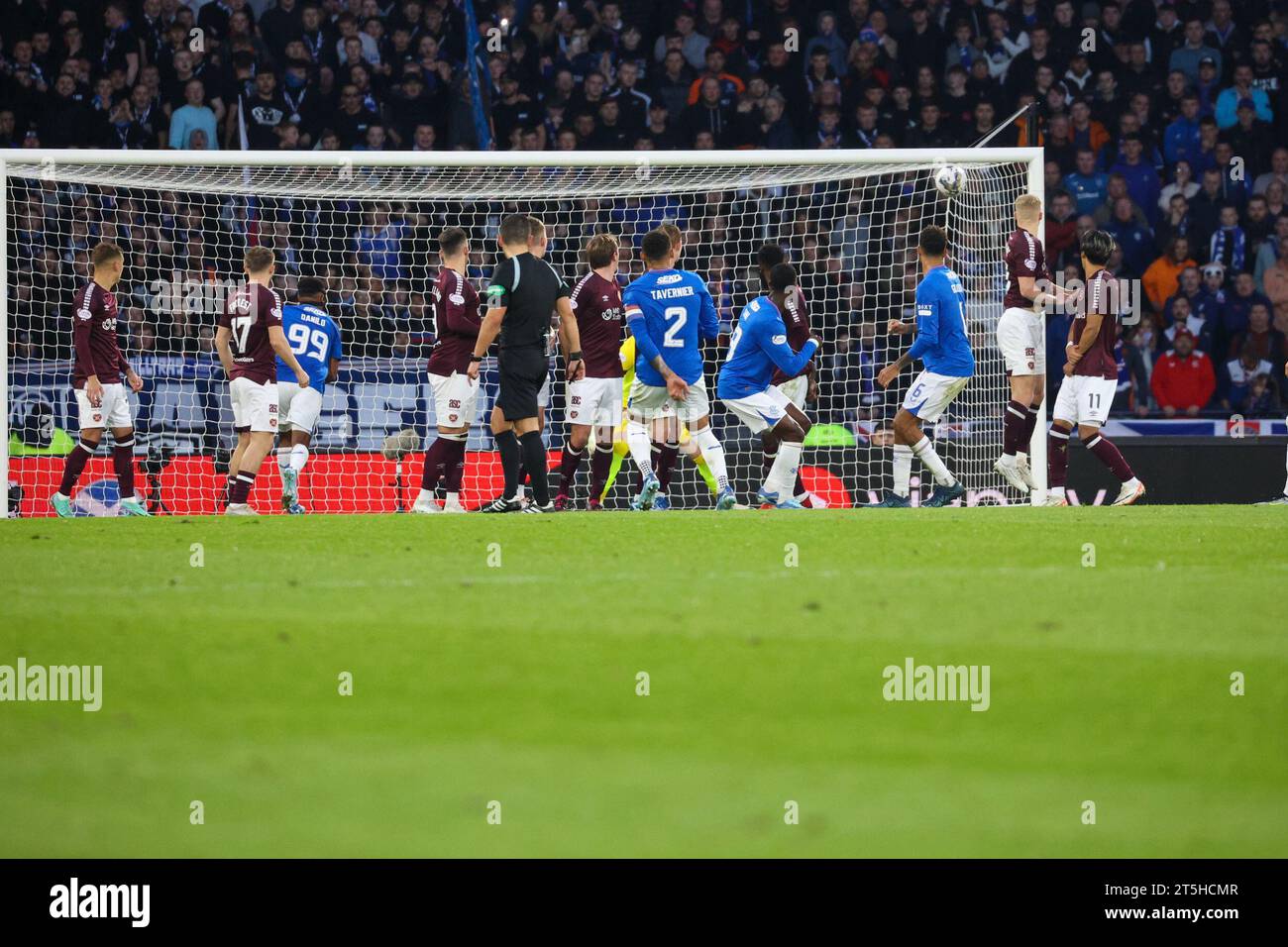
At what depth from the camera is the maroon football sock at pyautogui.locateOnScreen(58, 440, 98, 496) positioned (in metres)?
12.3

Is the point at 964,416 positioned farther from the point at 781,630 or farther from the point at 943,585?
the point at 781,630

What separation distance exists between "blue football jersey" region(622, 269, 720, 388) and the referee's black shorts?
43.4 inches

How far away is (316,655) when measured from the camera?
16.9ft

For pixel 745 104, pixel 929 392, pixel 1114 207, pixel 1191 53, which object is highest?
pixel 1191 53

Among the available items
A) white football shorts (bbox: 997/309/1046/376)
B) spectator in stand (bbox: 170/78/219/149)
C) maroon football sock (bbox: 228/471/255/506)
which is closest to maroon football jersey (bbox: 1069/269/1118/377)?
white football shorts (bbox: 997/309/1046/376)

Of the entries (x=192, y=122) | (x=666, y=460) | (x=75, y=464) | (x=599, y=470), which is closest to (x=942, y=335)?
(x=666, y=460)

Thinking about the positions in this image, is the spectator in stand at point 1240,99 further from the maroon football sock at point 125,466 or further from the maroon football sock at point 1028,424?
the maroon football sock at point 125,466

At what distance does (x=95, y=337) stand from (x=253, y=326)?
4.14 ft

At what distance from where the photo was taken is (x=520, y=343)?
11.0 m

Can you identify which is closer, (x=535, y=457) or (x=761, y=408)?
(x=535, y=457)

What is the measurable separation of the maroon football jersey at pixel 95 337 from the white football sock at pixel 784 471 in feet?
16.6

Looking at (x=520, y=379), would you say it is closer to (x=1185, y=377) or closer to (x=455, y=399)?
(x=455, y=399)

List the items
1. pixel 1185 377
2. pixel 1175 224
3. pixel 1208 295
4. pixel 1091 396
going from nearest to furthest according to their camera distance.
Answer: pixel 1091 396
pixel 1185 377
pixel 1208 295
pixel 1175 224

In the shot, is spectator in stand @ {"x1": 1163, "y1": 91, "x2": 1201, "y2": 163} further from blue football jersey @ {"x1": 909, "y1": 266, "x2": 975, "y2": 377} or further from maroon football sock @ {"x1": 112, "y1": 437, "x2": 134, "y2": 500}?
maroon football sock @ {"x1": 112, "y1": 437, "x2": 134, "y2": 500}
